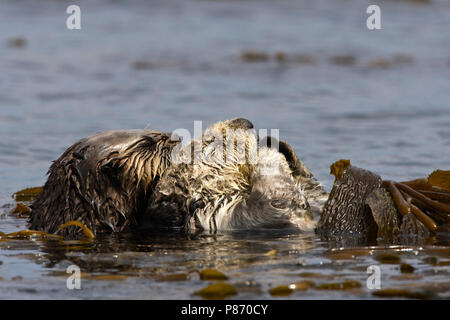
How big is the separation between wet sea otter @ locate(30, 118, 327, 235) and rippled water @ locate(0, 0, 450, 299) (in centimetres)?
14

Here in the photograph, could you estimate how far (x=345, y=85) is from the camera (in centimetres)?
1089

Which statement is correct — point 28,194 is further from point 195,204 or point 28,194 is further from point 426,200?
point 426,200

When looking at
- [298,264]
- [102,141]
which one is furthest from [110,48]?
[298,264]

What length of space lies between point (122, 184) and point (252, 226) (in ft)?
2.71

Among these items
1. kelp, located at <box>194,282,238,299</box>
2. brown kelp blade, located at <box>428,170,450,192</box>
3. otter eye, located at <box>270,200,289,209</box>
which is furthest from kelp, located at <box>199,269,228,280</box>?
brown kelp blade, located at <box>428,170,450,192</box>

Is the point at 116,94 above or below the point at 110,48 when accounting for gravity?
below

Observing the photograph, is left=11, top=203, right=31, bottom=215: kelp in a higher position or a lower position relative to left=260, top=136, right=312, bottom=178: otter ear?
lower

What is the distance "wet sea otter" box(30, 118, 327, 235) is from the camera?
4703 millimetres

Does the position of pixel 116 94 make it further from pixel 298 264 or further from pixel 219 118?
pixel 298 264

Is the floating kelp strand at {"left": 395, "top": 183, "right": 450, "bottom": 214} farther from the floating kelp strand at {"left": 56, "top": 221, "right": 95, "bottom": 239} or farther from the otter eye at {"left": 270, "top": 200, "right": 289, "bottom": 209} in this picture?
the floating kelp strand at {"left": 56, "top": 221, "right": 95, "bottom": 239}

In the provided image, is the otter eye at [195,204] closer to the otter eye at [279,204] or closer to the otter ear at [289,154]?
the otter eye at [279,204]

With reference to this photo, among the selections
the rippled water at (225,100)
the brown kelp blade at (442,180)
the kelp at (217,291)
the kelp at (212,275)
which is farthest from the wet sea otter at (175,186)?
the kelp at (217,291)

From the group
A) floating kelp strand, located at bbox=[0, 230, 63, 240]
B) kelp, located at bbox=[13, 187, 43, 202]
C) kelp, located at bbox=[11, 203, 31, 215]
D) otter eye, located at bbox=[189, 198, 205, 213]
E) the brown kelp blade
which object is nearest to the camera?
floating kelp strand, located at bbox=[0, 230, 63, 240]
